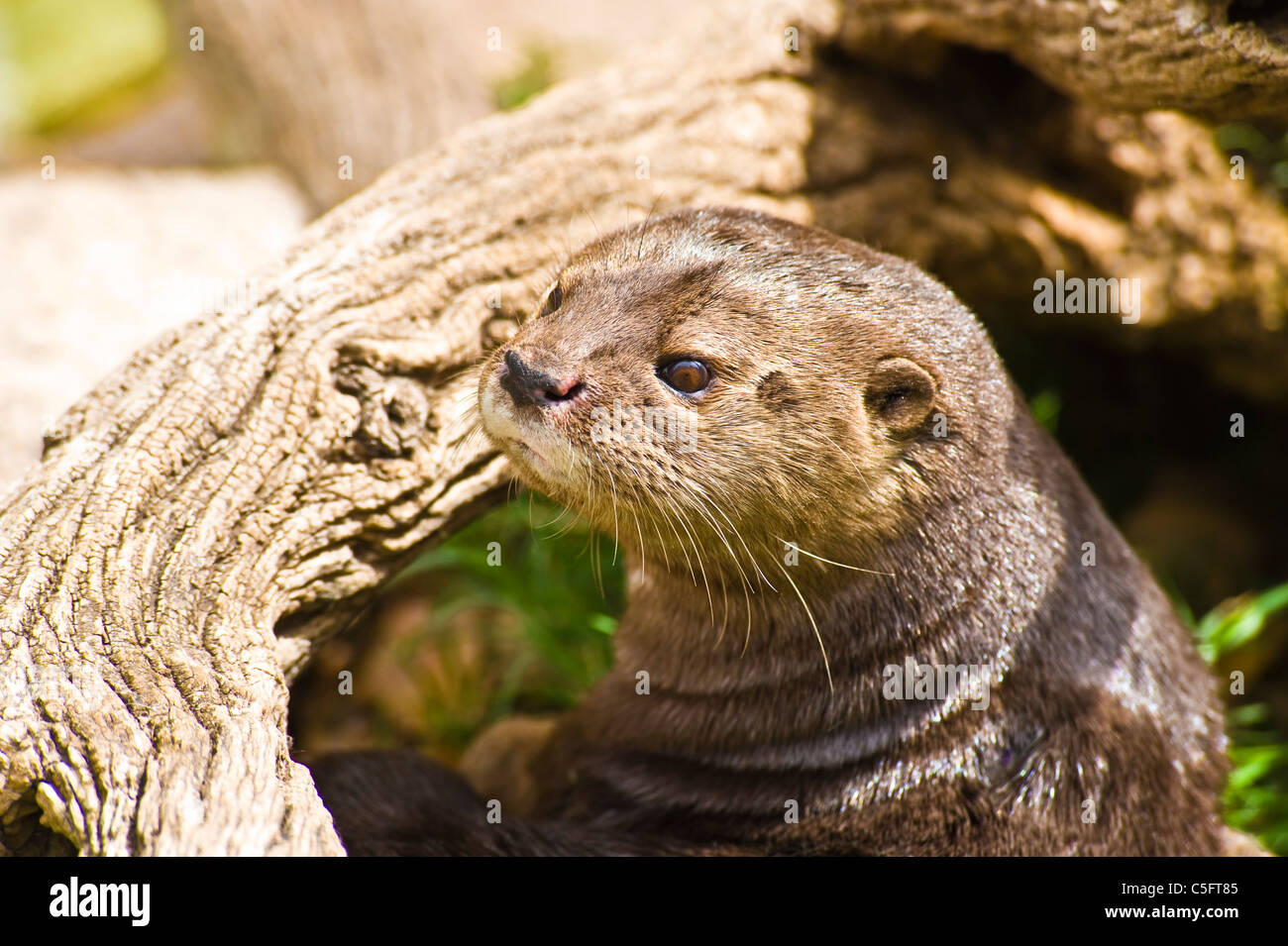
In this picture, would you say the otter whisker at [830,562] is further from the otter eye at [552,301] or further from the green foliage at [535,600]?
the green foliage at [535,600]

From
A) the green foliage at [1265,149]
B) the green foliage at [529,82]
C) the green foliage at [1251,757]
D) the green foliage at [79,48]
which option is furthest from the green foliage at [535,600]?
the green foliage at [79,48]

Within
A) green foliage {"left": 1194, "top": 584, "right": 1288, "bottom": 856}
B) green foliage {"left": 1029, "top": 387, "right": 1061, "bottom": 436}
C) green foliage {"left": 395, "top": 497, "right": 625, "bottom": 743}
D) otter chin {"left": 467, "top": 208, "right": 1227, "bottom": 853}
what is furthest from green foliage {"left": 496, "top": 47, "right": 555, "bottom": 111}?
green foliage {"left": 1194, "top": 584, "right": 1288, "bottom": 856}

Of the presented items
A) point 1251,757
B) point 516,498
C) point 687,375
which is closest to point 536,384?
point 687,375

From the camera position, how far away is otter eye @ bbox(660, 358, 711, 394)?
262 centimetres

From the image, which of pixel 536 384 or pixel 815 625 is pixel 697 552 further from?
pixel 536 384

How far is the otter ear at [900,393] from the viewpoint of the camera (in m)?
2.64

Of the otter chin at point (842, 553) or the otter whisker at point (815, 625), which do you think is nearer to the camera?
the otter chin at point (842, 553)

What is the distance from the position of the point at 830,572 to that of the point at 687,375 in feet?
1.89

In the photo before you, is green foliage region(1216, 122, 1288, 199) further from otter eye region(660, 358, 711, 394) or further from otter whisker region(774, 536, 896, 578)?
otter eye region(660, 358, 711, 394)

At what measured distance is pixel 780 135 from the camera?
3857 millimetres

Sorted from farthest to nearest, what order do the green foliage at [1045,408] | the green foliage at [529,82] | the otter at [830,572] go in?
the green foliage at [529,82] < the green foliage at [1045,408] < the otter at [830,572]

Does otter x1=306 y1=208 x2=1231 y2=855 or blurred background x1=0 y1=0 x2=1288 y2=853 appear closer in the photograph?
otter x1=306 y1=208 x2=1231 y2=855

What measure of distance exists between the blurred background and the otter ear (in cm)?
98

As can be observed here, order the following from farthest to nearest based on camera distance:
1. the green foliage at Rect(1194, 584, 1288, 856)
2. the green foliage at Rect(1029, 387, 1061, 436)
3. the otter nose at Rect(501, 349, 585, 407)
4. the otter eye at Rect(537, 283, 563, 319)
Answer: the green foliage at Rect(1029, 387, 1061, 436), the green foliage at Rect(1194, 584, 1288, 856), the otter eye at Rect(537, 283, 563, 319), the otter nose at Rect(501, 349, 585, 407)
